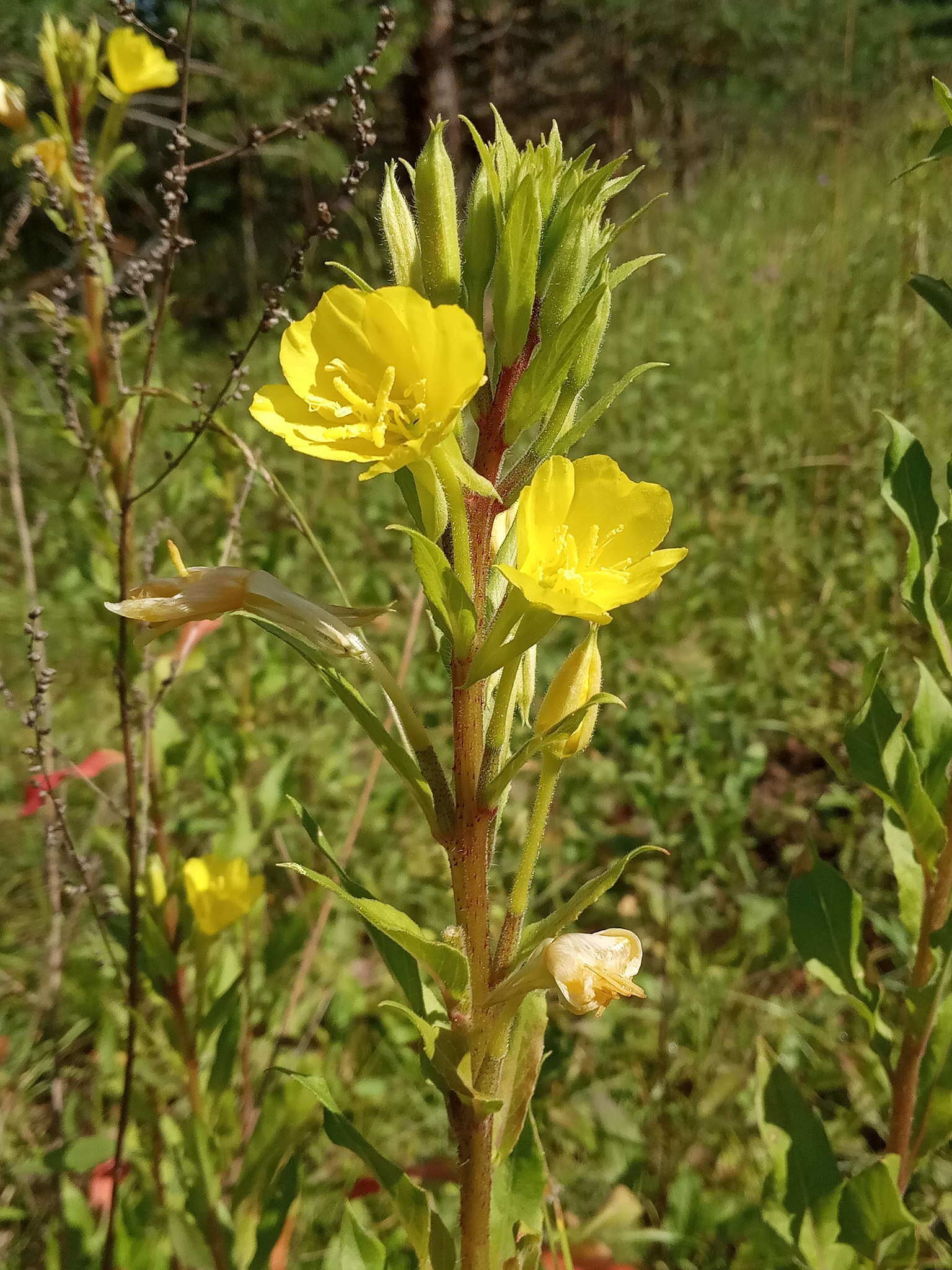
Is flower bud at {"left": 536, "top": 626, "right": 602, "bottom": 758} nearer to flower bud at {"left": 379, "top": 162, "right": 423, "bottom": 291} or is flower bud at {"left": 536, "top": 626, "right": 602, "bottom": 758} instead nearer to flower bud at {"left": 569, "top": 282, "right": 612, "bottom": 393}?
flower bud at {"left": 569, "top": 282, "right": 612, "bottom": 393}

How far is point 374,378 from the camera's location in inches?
32.4

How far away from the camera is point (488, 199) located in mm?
742

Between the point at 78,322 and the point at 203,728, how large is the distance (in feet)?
2.91

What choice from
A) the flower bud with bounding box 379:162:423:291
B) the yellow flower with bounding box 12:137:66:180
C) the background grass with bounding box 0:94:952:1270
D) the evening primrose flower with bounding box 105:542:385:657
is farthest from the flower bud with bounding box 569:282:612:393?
the yellow flower with bounding box 12:137:66:180

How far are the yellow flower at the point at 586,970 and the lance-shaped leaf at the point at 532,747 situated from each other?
0.13 metres

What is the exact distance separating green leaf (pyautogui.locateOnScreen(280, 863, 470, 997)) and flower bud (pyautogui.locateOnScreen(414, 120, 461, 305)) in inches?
19.6

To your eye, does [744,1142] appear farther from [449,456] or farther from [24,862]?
[24,862]

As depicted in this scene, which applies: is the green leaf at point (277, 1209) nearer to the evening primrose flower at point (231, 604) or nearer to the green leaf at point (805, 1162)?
the green leaf at point (805, 1162)

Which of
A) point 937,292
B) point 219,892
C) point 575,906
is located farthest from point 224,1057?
point 937,292

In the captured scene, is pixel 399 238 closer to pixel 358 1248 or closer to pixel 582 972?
pixel 582 972

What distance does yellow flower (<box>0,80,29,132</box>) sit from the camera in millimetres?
1643

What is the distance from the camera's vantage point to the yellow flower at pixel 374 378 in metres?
0.66

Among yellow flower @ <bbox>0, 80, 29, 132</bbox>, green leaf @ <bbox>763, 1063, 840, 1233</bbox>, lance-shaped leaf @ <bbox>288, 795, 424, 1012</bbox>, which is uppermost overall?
yellow flower @ <bbox>0, 80, 29, 132</bbox>

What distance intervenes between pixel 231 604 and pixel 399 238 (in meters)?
0.36
